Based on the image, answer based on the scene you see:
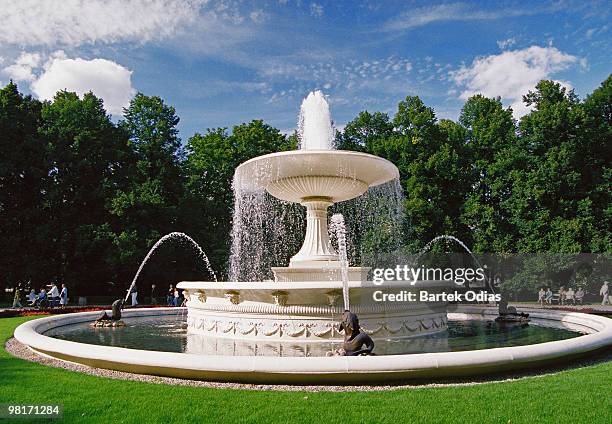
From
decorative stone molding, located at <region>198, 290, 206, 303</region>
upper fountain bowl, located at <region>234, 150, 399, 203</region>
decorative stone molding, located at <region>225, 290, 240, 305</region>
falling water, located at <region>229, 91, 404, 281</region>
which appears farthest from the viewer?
falling water, located at <region>229, 91, 404, 281</region>

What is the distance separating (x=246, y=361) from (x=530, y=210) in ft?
91.1

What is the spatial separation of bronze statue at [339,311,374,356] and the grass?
4.91ft

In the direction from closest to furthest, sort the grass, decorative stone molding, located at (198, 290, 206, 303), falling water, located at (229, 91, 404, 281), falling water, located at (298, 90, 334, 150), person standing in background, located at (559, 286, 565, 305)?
the grass < decorative stone molding, located at (198, 290, 206, 303) < falling water, located at (298, 90, 334, 150) < person standing in background, located at (559, 286, 565, 305) < falling water, located at (229, 91, 404, 281)

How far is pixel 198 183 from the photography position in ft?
116

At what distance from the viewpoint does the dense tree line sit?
93.8 feet

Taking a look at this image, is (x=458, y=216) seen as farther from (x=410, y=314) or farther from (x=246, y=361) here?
(x=246, y=361)

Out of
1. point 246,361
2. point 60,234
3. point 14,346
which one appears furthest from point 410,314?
point 60,234

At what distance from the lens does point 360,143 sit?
37812mm

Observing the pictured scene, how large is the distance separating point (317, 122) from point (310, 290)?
847 centimetres

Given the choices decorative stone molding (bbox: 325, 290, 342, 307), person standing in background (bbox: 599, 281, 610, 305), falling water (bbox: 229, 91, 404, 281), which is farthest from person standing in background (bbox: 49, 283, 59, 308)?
person standing in background (bbox: 599, 281, 610, 305)

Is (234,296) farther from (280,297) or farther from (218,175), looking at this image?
(218,175)

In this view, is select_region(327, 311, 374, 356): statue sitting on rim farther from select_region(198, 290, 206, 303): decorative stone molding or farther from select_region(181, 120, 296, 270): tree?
select_region(181, 120, 296, 270): tree

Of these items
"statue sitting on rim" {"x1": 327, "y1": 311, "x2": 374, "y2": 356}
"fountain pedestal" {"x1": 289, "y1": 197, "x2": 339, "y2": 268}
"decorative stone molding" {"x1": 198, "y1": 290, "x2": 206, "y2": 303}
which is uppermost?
"fountain pedestal" {"x1": 289, "y1": 197, "x2": 339, "y2": 268}

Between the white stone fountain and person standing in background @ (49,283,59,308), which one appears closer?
the white stone fountain
